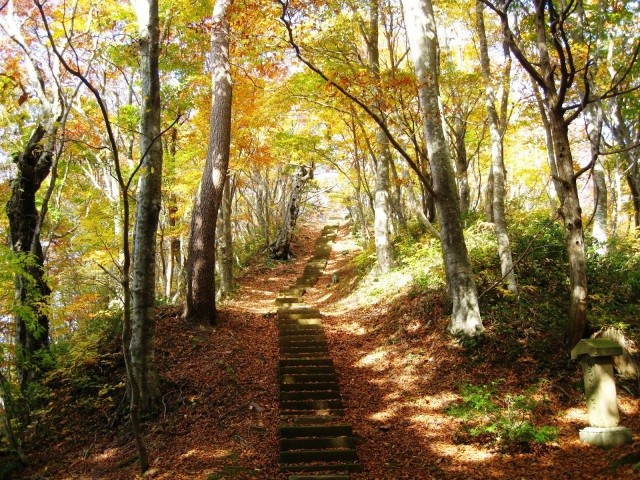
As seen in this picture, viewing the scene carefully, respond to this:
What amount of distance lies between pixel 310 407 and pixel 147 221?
156 inches

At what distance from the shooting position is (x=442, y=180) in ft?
25.9

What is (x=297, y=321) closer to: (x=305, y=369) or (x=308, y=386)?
(x=305, y=369)

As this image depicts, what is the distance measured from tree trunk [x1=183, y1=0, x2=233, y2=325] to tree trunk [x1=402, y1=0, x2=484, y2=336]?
14.0 feet

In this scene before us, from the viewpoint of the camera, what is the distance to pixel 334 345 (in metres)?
9.46

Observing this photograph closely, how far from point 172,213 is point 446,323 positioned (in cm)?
1179

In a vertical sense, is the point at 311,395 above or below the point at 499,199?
below

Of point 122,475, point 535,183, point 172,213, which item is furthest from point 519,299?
point 535,183

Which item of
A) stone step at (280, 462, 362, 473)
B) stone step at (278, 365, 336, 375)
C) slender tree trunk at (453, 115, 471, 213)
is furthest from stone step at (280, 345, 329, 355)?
slender tree trunk at (453, 115, 471, 213)

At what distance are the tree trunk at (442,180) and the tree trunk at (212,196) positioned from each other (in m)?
4.27

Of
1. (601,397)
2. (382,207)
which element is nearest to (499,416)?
(601,397)

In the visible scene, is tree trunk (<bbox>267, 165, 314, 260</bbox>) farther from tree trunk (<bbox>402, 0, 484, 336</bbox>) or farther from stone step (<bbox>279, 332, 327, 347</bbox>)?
tree trunk (<bbox>402, 0, 484, 336</bbox>)

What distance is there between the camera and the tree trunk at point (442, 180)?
7.73m

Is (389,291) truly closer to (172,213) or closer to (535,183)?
(172,213)

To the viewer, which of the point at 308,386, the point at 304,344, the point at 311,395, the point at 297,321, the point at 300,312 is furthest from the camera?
the point at 300,312
